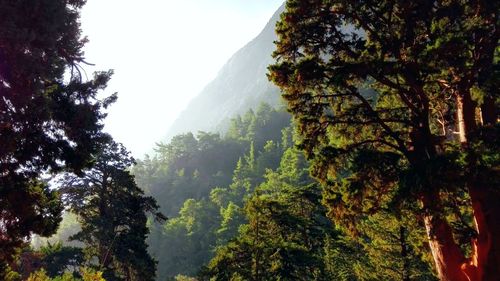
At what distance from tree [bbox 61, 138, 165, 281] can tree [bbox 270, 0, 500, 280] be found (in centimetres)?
1517

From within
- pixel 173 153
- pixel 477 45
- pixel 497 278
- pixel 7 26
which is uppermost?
pixel 173 153

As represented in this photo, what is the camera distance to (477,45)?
9273mm

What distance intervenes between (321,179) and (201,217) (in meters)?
74.7

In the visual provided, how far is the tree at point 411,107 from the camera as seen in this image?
832 cm

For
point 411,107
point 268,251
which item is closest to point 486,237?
point 411,107

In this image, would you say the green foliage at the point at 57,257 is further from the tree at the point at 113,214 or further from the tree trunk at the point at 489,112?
the tree trunk at the point at 489,112

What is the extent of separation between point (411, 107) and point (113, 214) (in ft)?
64.5

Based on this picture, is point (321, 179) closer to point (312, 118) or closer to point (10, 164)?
point (312, 118)

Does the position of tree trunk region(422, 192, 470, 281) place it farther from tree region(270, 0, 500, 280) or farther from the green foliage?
the green foliage

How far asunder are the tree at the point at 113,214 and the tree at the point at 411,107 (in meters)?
15.2

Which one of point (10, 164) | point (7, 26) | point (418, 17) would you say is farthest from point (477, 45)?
point (10, 164)

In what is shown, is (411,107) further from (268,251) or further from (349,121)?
(268,251)

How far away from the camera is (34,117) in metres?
10.3

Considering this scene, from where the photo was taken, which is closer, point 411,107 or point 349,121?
point 411,107
